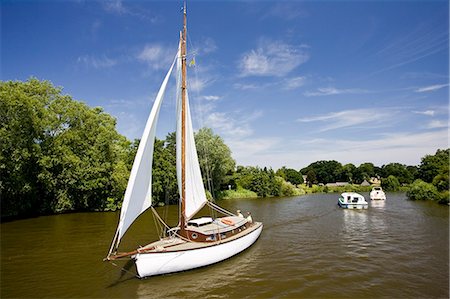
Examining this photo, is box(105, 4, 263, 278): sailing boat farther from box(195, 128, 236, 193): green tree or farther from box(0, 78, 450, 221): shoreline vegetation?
box(195, 128, 236, 193): green tree

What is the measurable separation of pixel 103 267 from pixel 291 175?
106m

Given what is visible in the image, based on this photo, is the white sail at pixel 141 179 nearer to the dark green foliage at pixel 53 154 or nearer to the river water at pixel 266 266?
the river water at pixel 266 266

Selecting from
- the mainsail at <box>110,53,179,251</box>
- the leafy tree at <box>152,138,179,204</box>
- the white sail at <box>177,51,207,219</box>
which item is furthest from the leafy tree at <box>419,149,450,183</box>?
the mainsail at <box>110,53,179,251</box>

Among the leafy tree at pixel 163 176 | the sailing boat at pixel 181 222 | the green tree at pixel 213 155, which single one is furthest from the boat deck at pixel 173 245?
the green tree at pixel 213 155

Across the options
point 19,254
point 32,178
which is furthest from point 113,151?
point 19,254

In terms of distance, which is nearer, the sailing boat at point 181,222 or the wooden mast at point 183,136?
the sailing boat at point 181,222

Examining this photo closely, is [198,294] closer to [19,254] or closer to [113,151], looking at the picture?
[19,254]

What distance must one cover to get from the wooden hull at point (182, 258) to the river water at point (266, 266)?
1.40ft

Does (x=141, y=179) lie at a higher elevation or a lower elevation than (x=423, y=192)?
higher

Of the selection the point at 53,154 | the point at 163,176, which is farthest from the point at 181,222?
the point at 163,176

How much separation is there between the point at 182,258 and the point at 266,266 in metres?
5.56

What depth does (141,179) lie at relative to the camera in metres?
14.7

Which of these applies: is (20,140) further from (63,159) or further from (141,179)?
(141,179)

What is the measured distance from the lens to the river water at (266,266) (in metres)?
13.8
